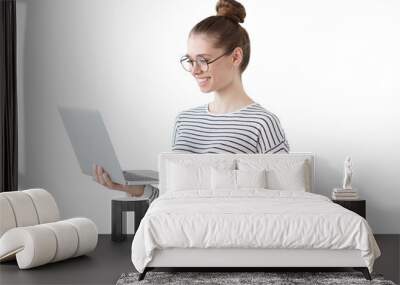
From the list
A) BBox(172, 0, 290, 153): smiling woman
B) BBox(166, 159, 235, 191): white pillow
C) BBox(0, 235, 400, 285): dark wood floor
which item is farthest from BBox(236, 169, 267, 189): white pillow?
BBox(0, 235, 400, 285): dark wood floor

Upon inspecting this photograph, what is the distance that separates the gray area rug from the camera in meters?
4.76

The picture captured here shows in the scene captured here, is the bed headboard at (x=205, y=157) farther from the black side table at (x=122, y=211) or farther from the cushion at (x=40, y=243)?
the cushion at (x=40, y=243)

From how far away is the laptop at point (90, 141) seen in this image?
5848 mm

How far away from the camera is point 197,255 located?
4.78m

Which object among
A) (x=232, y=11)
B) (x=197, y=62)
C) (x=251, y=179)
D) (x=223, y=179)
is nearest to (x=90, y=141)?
(x=223, y=179)

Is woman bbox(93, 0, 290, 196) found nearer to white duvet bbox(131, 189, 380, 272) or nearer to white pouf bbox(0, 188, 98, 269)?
white pouf bbox(0, 188, 98, 269)

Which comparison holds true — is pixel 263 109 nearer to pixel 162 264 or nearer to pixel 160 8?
pixel 160 8

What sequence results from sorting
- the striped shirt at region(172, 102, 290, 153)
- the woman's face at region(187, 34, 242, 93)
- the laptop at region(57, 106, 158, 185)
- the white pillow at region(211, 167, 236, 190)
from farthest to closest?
the woman's face at region(187, 34, 242, 93)
the striped shirt at region(172, 102, 290, 153)
the white pillow at region(211, 167, 236, 190)
the laptop at region(57, 106, 158, 185)

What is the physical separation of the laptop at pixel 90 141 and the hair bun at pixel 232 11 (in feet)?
5.57

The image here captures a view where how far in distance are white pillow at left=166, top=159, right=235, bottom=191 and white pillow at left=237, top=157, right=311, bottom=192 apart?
0.17 m

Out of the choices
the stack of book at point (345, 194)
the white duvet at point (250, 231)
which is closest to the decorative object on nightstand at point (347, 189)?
the stack of book at point (345, 194)

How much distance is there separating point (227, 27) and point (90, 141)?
6.10ft

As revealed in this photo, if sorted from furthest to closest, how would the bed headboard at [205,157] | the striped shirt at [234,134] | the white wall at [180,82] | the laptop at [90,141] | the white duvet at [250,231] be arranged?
the white wall at [180,82], the striped shirt at [234,134], the bed headboard at [205,157], the laptop at [90,141], the white duvet at [250,231]

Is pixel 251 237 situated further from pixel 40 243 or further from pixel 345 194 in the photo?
pixel 345 194
